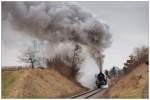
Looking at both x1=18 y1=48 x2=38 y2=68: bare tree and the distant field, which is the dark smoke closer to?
x1=18 y1=48 x2=38 y2=68: bare tree

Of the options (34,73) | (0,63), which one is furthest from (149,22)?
(0,63)

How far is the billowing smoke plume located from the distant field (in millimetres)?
328

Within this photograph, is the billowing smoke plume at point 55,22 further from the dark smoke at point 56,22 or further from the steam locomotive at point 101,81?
the steam locomotive at point 101,81

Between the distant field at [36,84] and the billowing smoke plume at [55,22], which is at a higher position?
the billowing smoke plume at [55,22]

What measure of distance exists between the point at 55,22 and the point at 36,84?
2.26ft

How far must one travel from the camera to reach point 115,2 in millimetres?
4762

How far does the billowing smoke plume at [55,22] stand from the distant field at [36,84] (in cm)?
33

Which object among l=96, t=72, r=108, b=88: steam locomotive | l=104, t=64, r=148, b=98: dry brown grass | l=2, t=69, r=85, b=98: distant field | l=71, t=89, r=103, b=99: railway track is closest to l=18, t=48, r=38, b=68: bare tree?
l=2, t=69, r=85, b=98: distant field

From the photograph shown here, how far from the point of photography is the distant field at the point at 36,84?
15.7 ft

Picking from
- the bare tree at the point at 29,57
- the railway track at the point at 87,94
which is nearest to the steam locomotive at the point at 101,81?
the railway track at the point at 87,94

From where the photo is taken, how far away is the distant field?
4.79 m

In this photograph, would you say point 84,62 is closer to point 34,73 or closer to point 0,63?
point 34,73

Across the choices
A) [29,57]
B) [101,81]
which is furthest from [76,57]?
[29,57]

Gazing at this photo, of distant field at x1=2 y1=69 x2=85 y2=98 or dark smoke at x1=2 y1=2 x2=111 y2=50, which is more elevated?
dark smoke at x1=2 y1=2 x2=111 y2=50
